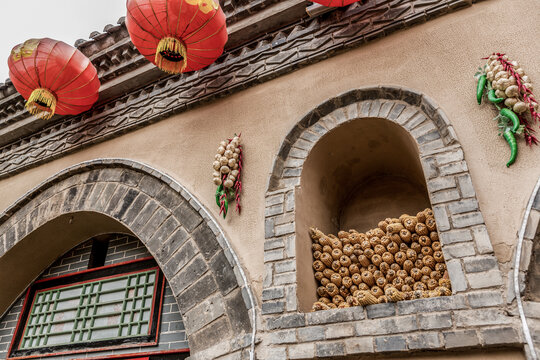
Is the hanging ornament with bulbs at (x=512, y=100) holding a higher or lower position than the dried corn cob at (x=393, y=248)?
higher

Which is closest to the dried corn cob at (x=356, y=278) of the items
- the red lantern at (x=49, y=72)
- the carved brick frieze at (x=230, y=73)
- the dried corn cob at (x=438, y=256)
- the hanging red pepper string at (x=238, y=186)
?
the dried corn cob at (x=438, y=256)

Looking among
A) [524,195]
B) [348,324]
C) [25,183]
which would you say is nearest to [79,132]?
[25,183]

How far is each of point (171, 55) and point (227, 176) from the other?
1223 mm

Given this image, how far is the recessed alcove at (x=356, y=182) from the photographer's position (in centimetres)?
336

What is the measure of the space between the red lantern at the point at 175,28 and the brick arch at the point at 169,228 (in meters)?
1.24

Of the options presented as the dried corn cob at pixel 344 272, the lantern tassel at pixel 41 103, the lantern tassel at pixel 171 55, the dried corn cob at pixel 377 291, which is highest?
the lantern tassel at pixel 41 103

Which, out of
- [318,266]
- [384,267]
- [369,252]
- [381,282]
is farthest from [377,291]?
[318,266]

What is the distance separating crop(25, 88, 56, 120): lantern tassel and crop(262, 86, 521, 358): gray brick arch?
8.33ft

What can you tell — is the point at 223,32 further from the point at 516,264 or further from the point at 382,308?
the point at 516,264

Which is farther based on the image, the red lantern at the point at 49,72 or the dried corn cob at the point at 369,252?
the red lantern at the point at 49,72

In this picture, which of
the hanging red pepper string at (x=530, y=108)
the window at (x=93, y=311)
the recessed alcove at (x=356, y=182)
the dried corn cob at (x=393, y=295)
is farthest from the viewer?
the window at (x=93, y=311)

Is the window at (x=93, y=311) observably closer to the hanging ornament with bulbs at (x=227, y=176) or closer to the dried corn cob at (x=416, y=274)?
the hanging ornament with bulbs at (x=227, y=176)

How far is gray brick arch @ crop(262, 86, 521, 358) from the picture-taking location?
2.37 meters

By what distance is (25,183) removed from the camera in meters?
5.41
